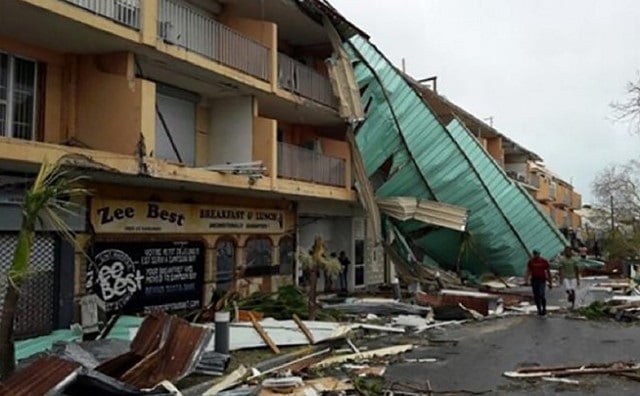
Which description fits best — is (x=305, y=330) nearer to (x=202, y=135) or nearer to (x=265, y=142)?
(x=265, y=142)

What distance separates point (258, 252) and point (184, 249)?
4.11 m

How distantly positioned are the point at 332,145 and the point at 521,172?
4064cm

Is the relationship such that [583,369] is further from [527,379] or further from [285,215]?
[285,215]

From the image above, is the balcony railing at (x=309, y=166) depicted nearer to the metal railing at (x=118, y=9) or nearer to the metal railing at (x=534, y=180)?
the metal railing at (x=118, y=9)

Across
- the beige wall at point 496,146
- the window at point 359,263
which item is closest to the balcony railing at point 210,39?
the window at point 359,263

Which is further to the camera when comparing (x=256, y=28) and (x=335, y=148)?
(x=335, y=148)

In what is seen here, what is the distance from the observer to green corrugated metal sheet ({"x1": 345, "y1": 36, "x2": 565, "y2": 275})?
26859mm

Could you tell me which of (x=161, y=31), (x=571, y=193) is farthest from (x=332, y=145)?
(x=571, y=193)

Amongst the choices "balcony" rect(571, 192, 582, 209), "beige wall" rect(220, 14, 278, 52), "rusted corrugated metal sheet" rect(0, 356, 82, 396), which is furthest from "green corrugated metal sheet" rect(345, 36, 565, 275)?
"balcony" rect(571, 192, 582, 209)

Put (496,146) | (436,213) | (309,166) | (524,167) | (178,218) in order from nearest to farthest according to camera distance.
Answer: (178,218) → (309,166) → (436,213) → (496,146) → (524,167)

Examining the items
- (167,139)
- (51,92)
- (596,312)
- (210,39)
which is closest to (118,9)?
(51,92)

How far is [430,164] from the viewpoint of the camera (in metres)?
27.3

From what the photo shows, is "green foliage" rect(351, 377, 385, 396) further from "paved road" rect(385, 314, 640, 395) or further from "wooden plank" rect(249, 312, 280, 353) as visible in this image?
"wooden plank" rect(249, 312, 280, 353)

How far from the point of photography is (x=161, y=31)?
15734mm
